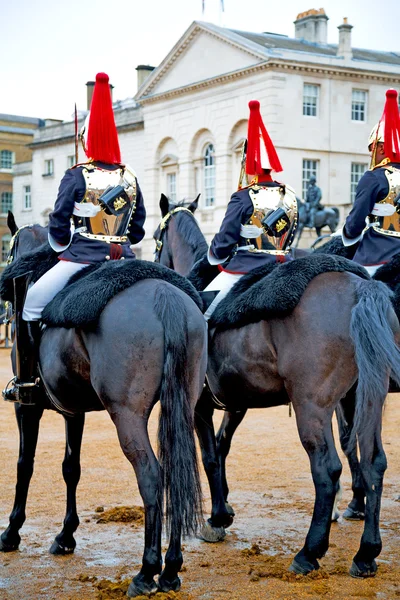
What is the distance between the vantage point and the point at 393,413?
13.5 metres

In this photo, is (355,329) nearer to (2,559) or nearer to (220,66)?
(2,559)

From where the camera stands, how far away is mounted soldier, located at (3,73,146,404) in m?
6.22

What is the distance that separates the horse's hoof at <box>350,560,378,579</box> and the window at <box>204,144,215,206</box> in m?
37.8

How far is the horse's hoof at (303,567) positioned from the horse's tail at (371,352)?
86 cm

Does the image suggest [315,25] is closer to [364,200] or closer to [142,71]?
[142,71]

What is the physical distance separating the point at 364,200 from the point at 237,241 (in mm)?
1169

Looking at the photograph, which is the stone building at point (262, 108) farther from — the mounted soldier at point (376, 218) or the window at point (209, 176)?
the mounted soldier at point (376, 218)

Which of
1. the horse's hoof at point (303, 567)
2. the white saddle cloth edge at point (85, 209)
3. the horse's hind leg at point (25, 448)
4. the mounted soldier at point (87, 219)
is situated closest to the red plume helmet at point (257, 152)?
the mounted soldier at point (87, 219)

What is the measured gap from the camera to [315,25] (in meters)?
45.5

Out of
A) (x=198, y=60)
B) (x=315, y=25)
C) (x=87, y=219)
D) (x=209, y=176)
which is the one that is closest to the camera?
(x=87, y=219)

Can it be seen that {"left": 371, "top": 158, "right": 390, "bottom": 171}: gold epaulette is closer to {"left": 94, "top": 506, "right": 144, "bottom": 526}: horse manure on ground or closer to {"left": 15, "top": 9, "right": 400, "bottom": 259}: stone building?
{"left": 94, "top": 506, "right": 144, "bottom": 526}: horse manure on ground

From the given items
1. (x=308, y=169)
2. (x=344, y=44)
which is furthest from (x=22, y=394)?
(x=344, y=44)

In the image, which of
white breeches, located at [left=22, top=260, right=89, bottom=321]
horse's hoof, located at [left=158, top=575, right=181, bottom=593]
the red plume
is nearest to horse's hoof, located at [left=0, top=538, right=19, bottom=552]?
horse's hoof, located at [left=158, top=575, right=181, bottom=593]

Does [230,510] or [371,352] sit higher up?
[371,352]
